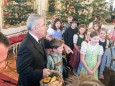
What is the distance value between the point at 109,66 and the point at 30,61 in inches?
79.3

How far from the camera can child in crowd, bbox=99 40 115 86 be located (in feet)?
13.9

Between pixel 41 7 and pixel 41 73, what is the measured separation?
23.3 feet

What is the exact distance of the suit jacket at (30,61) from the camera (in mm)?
2861

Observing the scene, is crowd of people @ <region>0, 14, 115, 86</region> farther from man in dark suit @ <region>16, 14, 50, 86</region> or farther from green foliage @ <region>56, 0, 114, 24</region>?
green foliage @ <region>56, 0, 114, 24</region>

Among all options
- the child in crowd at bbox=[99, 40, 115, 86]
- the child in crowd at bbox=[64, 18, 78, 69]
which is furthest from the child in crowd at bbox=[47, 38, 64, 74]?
the child in crowd at bbox=[64, 18, 78, 69]

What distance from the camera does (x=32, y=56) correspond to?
289cm

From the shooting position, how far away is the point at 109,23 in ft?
31.0

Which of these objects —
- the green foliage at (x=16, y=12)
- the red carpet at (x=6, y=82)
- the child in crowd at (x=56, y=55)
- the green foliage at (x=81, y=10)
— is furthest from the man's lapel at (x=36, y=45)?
the green foliage at (x=16, y=12)

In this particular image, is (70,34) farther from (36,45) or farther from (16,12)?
(36,45)

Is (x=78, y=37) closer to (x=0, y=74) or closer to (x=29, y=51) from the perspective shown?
(x=0, y=74)

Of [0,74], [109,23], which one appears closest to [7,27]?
[0,74]

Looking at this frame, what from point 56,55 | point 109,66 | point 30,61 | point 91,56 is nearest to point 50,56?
point 56,55

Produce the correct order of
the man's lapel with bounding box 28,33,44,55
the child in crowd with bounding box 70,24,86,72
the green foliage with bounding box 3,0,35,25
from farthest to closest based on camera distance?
the green foliage with bounding box 3,0,35,25 < the child in crowd with bounding box 70,24,86,72 < the man's lapel with bounding box 28,33,44,55

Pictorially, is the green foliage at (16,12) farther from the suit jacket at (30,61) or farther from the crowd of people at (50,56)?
the suit jacket at (30,61)
